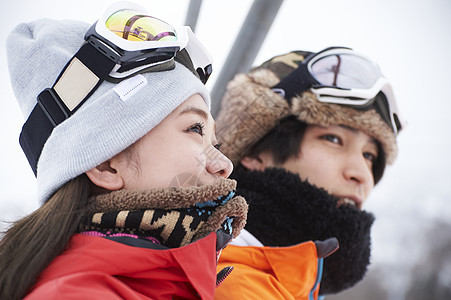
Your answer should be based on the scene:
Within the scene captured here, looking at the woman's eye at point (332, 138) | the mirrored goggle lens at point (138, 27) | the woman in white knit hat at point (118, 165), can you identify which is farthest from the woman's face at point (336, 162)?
the mirrored goggle lens at point (138, 27)

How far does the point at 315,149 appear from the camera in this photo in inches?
76.0

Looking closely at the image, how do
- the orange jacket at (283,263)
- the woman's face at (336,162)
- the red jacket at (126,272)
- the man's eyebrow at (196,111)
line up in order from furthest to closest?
the woman's face at (336,162)
the orange jacket at (283,263)
the man's eyebrow at (196,111)
the red jacket at (126,272)

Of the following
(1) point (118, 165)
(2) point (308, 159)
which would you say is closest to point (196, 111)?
(1) point (118, 165)

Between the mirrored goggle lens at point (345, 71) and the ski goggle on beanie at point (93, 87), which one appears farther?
the mirrored goggle lens at point (345, 71)

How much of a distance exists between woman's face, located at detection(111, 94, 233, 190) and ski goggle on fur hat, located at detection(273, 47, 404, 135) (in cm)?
96

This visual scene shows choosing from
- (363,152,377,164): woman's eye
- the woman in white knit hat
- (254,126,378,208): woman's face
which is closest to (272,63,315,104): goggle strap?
(254,126,378,208): woman's face

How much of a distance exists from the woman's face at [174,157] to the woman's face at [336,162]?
0.74m

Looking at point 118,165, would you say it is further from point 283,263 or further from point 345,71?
point 345,71

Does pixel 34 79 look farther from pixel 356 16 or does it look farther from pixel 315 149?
pixel 356 16

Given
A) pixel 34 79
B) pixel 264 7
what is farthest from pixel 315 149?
pixel 34 79

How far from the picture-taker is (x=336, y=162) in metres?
1.88

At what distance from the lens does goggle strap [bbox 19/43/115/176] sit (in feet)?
3.72

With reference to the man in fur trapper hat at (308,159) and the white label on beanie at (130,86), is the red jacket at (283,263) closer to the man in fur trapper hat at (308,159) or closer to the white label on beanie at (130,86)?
the man in fur trapper hat at (308,159)

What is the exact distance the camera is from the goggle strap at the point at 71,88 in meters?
1.13
